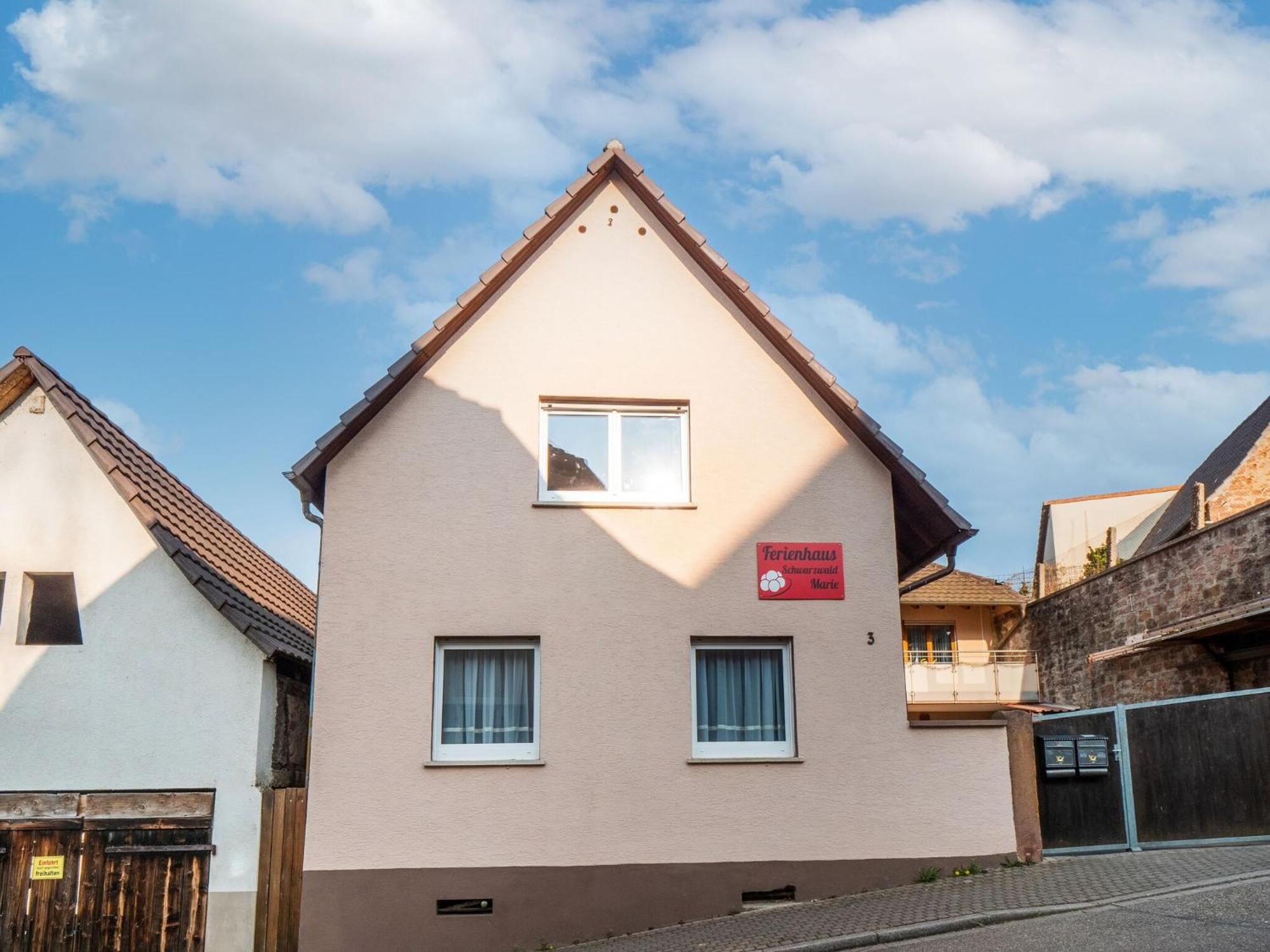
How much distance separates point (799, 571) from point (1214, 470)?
2116 centimetres

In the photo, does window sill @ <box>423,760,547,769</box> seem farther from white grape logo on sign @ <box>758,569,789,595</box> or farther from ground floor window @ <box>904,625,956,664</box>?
ground floor window @ <box>904,625,956,664</box>

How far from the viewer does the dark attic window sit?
1166 centimetres

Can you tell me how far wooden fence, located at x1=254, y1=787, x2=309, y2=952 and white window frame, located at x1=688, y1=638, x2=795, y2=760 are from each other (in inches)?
146

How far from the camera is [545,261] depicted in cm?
1252

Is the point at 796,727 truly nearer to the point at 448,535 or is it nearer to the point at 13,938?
the point at 448,535

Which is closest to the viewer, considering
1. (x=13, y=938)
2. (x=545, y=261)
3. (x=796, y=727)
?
(x=13, y=938)

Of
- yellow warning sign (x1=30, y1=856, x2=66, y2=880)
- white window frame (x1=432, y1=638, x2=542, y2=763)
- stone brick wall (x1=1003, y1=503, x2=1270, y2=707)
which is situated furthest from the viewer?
stone brick wall (x1=1003, y1=503, x2=1270, y2=707)

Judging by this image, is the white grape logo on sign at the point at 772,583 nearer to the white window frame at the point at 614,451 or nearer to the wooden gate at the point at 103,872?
the white window frame at the point at 614,451

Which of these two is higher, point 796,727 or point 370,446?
point 370,446

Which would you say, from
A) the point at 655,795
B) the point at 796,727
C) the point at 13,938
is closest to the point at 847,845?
the point at 796,727

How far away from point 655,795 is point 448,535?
3.15 m

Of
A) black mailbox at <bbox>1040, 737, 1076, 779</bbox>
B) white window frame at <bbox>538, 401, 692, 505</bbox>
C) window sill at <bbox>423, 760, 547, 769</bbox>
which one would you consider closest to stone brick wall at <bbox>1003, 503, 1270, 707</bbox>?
black mailbox at <bbox>1040, 737, 1076, 779</bbox>

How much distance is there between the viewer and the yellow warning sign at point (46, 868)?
36.2ft

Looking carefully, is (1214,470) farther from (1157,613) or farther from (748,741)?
(748,741)
